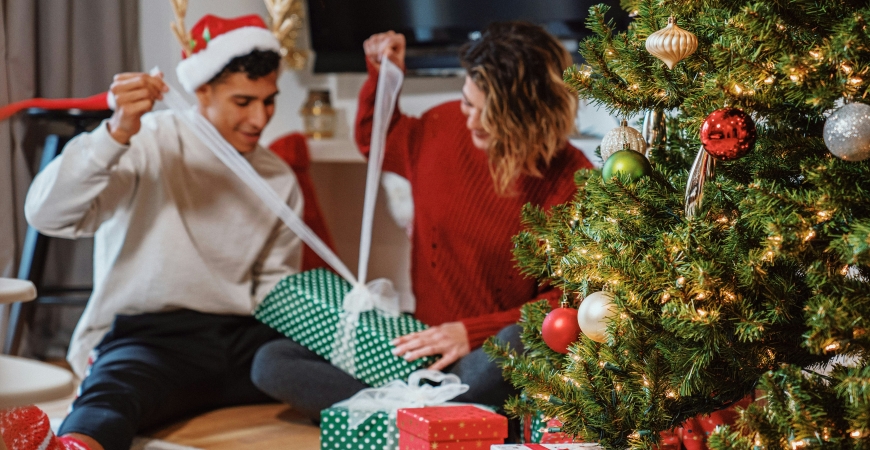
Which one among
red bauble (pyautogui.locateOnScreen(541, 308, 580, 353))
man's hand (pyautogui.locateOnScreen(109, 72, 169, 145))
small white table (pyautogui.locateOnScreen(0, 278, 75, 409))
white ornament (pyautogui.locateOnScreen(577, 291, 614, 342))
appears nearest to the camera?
small white table (pyautogui.locateOnScreen(0, 278, 75, 409))

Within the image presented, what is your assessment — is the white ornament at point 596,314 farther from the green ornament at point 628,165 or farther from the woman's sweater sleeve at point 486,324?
the woman's sweater sleeve at point 486,324

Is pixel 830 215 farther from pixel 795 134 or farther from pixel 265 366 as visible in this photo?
pixel 265 366

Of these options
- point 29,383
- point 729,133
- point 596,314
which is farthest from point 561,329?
point 29,383

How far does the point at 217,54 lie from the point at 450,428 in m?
0.97


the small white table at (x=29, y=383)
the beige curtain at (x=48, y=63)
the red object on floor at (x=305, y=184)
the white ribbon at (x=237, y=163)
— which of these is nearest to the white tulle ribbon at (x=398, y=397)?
the white ribbon at (x=237, y=163)

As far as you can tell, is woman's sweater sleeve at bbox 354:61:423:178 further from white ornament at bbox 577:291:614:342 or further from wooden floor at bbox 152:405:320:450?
white ornament at bbox 577:291:614:342

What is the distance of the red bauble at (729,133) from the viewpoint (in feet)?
2.70


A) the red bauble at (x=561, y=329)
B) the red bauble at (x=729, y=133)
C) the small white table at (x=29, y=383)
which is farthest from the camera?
the red bauble at (x=561, y=329)

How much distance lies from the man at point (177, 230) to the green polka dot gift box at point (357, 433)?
37 centimetres

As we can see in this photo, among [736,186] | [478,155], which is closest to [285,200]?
[478,155]

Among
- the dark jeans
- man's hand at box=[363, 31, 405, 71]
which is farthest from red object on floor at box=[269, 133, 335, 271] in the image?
man's hand at box=[363, 31, 405, 71]

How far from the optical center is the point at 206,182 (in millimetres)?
1833

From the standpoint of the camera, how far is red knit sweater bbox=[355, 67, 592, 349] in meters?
1.64

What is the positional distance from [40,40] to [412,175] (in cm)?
111
